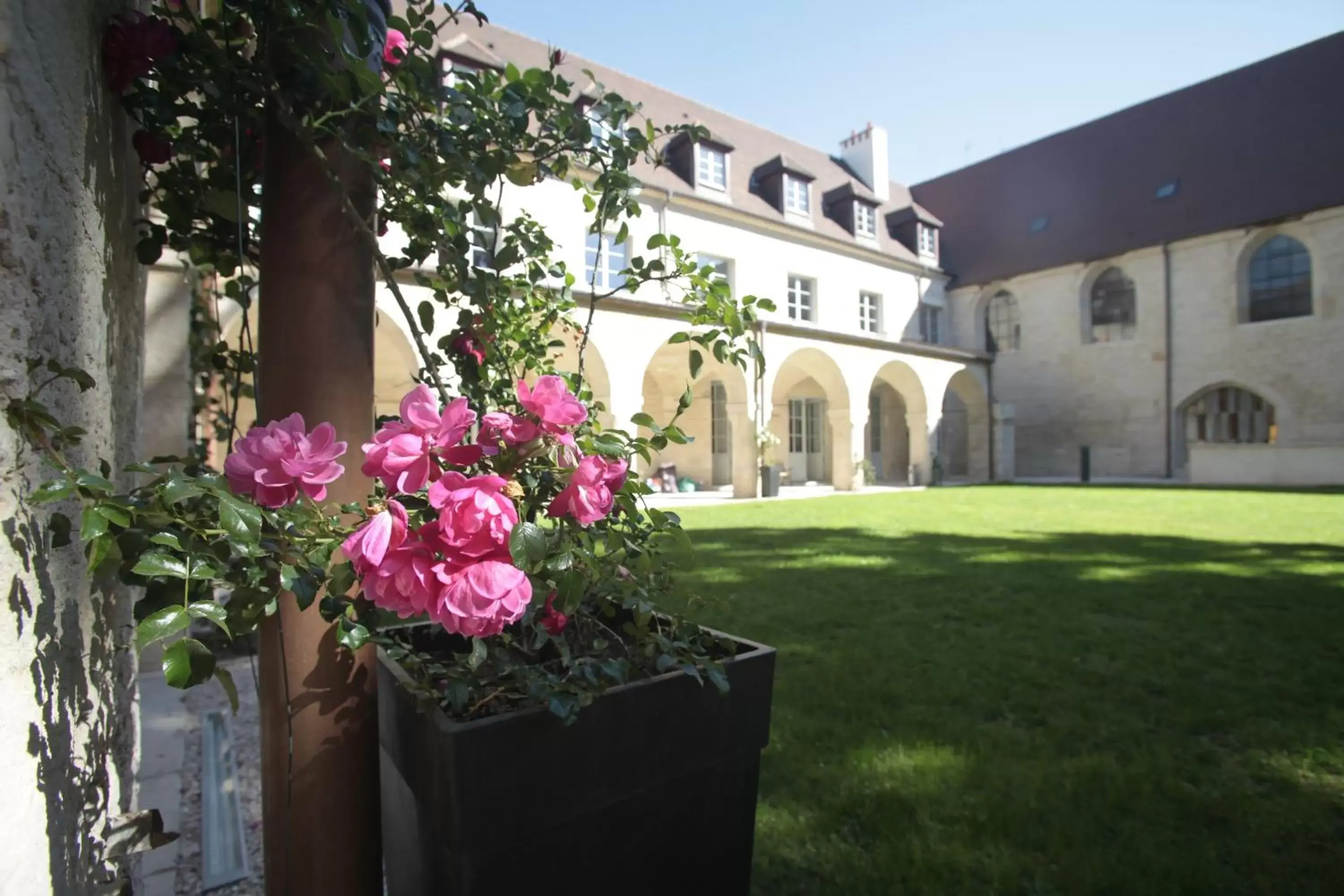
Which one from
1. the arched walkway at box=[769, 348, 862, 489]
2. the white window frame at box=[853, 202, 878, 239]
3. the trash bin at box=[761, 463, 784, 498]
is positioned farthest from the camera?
the white window frame at box=[853, 202, 878, 239]

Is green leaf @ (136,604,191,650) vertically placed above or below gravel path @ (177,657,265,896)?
above

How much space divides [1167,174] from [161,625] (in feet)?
81.9

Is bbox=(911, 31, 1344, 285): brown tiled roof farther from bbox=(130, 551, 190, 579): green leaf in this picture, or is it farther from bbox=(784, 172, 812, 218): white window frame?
bbox=(130, 551, 190, 579): green leaf

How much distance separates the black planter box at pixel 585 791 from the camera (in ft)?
3.45

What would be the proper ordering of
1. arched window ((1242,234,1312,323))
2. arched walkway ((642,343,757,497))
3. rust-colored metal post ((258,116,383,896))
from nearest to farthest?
rust-colored metal post ((258,116,383,896))
arched walkway ((642,343,757,497))
arched window ((1242,234,1312,323))

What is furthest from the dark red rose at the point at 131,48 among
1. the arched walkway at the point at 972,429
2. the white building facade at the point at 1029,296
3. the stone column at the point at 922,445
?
the arched walkway at the point at 972,429

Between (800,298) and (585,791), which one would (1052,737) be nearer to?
(585,791)

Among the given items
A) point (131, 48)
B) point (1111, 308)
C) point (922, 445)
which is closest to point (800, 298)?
point (922, 445)

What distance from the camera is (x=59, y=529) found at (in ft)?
2.45

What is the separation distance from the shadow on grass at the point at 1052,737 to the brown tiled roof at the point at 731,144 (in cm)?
1148

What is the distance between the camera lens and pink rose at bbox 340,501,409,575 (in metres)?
0.79

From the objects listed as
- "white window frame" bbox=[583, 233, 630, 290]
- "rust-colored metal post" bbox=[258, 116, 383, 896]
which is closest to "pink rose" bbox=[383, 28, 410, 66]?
"rust-colored metal post" bbox=[258, 116, 383, 896]

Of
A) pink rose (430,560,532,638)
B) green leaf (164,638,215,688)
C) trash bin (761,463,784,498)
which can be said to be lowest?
trash bin (761,463,784,498)

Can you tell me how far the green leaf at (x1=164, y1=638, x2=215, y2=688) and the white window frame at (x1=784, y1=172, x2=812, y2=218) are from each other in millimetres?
18999
